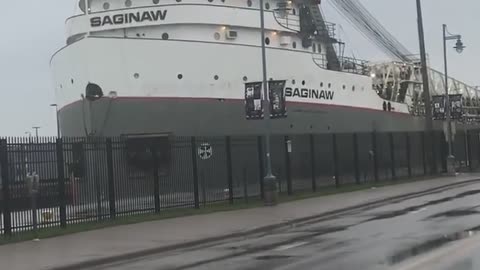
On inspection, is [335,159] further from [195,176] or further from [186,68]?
[195,176]

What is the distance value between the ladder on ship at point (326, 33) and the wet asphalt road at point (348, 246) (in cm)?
2015

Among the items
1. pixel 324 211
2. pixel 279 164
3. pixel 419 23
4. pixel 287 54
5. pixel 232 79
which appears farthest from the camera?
pixel 419 23

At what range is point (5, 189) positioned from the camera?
15.6m

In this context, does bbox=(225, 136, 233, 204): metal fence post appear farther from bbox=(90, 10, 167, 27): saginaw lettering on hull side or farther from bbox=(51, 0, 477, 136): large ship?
bbox=(90, 10, 167, 27): saginaw lettering on hull side

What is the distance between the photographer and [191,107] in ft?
95.0

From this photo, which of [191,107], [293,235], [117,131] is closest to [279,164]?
[191,107]

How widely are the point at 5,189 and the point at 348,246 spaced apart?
8.32 metres

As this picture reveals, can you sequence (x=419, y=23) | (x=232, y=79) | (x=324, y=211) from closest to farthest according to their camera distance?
1. (x=324, y=211)
2. (x=232, y=79)
3. (x=419, y=23)

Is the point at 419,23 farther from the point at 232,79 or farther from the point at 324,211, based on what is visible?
the point at 324,211

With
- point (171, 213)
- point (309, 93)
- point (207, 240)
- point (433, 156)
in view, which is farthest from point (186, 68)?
point (207, 240)

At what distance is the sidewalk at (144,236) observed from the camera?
12008mm

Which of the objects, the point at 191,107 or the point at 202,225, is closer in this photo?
the point at 202,225

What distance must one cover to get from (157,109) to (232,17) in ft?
19.6

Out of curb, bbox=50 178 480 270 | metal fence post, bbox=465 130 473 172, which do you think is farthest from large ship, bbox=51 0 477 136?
metal fence post, bbox=465 130 473 172
